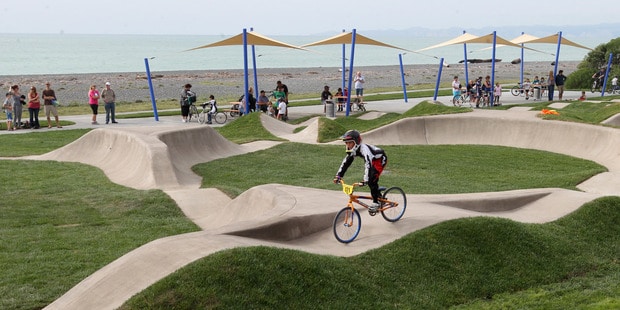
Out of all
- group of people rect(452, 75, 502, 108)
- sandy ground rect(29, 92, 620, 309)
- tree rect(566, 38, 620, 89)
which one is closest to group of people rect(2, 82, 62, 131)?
sandy ground rect(29, 92, 620, 309)

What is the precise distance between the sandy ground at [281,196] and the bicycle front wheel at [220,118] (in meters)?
3.10

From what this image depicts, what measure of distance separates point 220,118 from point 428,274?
25043 mm

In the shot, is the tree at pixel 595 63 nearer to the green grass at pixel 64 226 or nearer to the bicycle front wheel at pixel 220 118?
the bicycle front wheel at pixel 220 118

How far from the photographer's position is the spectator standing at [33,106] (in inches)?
1168

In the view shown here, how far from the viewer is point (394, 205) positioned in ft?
38.8

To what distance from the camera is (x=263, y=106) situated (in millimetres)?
35031

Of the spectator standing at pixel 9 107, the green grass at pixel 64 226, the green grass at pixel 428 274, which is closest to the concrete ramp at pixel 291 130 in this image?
the green grass at pixel 64 226

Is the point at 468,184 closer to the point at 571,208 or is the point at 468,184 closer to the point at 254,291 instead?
the point at 571,208

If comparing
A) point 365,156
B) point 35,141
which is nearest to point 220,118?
point 35,141

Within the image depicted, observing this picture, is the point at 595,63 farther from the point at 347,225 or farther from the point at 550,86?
the point at 347,225

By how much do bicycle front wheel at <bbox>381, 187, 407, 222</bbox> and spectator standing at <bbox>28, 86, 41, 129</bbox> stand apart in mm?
21247

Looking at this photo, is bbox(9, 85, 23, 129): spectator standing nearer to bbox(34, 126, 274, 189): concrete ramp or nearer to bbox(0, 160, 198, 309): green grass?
bbox(34, 126, 274, 189): concrete ramp

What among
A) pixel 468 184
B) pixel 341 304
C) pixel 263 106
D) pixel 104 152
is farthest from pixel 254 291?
pixel 263 106

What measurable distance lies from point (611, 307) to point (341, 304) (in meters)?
3.66
